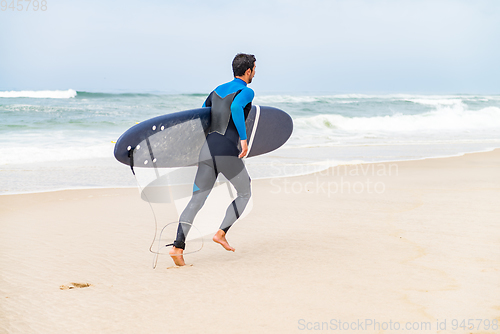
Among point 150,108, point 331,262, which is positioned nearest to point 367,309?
point 331,262

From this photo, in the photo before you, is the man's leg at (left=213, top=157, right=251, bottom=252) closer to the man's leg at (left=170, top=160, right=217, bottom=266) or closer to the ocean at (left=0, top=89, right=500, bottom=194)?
the man's leg at (left=170, top=160, right=217, bottom=266)

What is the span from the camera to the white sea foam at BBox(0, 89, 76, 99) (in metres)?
33.4

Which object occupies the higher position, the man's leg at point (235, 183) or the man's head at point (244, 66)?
the man's head at point (244, 66)

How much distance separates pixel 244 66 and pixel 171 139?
931mm

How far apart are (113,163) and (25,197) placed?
3.15m

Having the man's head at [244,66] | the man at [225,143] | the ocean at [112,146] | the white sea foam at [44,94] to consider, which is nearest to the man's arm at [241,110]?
the man at [225,143]

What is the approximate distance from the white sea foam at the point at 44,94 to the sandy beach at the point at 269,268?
31.0 m

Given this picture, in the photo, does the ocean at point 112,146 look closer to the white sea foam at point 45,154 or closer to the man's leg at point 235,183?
the white sea foam at point 45,154

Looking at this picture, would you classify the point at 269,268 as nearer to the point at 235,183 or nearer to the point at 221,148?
the point at 235,183

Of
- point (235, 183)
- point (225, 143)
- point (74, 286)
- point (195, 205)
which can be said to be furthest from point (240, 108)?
point (74, 286)

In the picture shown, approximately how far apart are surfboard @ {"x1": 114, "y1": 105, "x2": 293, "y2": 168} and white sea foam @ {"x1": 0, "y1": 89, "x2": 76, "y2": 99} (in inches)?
1276

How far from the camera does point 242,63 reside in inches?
131

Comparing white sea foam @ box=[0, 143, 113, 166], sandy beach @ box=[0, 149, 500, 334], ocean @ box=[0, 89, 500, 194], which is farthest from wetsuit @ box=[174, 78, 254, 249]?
white sea foam @ box=[0, 143, 113, 166]

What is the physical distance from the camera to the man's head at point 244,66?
3324 mm
